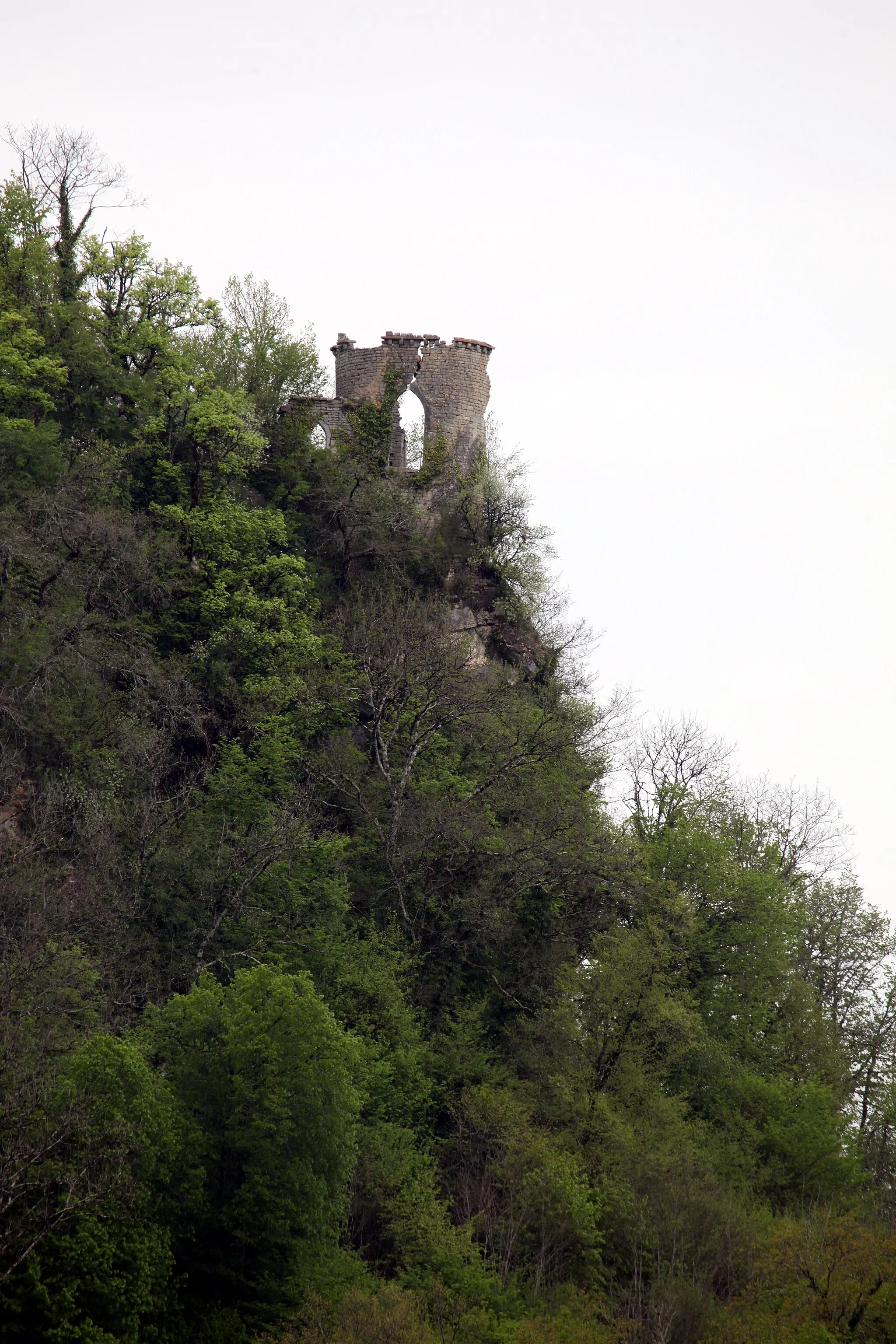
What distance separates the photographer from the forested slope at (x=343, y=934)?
90.1 ft

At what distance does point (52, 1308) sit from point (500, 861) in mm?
17611

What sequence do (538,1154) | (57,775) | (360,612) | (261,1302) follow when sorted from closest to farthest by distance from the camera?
(261,1302) → (538,1154) → (57,775) → (360,612)

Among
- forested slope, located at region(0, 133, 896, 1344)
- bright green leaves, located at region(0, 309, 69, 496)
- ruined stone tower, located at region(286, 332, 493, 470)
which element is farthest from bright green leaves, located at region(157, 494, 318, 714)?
ruined stone tower, located at region(286, 332, 493, 470)

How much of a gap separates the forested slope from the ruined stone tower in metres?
1.00

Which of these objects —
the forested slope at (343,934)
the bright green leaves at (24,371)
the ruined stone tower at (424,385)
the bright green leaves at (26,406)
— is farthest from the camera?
the ruined stone tower at (424,385)

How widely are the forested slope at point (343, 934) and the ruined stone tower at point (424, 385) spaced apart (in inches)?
39.5

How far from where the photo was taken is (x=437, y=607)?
4625cm

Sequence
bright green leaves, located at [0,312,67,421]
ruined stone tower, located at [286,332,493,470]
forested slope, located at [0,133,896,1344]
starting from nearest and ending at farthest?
forested slope, located at [0,133,896,1344], bright green leaves, located at [0,312,67,421], ruined stone tower, located at [286,332,493,470]

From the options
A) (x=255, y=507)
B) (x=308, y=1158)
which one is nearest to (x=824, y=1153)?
(x=308, y=1158)

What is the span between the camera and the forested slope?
90.1 ft

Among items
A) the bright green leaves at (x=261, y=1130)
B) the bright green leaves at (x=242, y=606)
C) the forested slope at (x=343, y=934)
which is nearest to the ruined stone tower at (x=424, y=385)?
the forested slope at (x=343, y=934)

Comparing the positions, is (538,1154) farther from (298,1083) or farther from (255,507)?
(255,507)

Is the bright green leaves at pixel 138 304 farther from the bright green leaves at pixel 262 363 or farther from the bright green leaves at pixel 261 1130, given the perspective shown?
the bright green leaves at pixel 261 1130

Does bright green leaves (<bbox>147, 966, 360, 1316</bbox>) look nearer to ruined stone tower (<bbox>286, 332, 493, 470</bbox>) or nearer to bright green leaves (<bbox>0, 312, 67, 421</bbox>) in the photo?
bright green leaves (<bbox>0, 312, 67, 421</bbox>)
